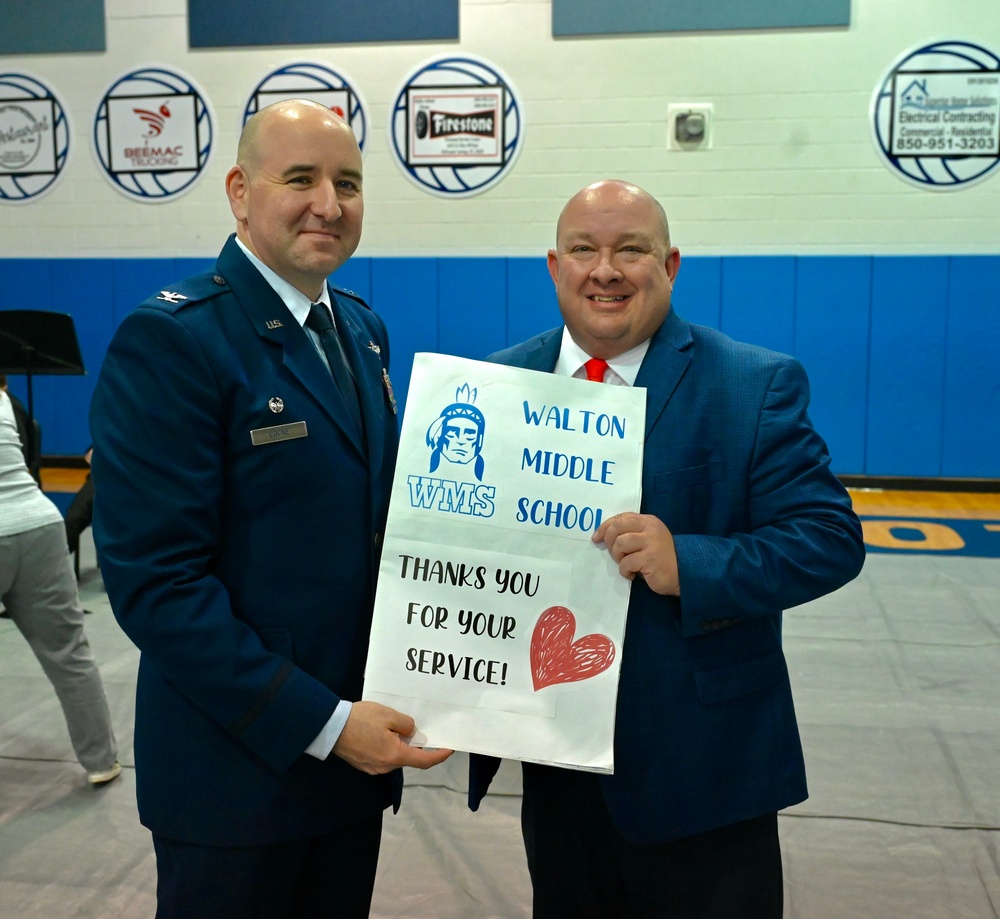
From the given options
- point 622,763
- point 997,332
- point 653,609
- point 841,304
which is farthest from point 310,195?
point 997,332

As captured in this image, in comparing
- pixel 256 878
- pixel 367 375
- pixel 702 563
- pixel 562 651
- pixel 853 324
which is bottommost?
pixel 256 878

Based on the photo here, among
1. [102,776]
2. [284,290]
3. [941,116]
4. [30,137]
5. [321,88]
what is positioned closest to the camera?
[284,290]

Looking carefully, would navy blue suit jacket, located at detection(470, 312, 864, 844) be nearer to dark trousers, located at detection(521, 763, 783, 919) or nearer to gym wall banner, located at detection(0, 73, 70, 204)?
dark trousers, located at detection(521, 763, 783, 919)

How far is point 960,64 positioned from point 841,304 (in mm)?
1934

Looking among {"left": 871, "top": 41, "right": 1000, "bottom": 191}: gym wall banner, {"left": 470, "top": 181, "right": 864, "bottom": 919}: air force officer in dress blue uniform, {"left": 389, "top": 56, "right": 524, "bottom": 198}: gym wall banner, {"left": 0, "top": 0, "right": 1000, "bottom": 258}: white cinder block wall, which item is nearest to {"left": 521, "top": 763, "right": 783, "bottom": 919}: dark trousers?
{"left": 470, "top": 181, "right": 864, "bottom": 919}: air force officer in dress blue uniform

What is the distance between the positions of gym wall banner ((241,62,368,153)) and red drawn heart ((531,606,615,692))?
684cm

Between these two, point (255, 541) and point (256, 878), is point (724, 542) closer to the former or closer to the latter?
point (255, 541)

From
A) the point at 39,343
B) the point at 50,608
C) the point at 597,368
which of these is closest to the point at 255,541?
the point at 597,368

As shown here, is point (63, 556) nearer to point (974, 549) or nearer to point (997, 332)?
point (974, 549)

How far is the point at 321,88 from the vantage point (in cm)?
754

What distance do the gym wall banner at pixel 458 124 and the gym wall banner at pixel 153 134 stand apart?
173 cm

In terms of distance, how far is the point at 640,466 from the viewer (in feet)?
4.56

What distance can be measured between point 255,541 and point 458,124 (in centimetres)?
669

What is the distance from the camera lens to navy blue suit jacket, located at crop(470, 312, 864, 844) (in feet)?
4.62
